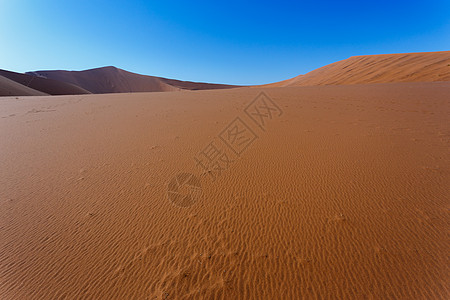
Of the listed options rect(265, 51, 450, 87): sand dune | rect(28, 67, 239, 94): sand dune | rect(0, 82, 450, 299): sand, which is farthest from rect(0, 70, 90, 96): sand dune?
rect(265, 51, 450, 87): sand dune

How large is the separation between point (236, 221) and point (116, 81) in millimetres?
75198

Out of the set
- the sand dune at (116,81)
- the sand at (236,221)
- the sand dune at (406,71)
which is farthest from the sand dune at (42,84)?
the sand dune at (406,71)

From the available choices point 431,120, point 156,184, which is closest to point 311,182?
point 156,184

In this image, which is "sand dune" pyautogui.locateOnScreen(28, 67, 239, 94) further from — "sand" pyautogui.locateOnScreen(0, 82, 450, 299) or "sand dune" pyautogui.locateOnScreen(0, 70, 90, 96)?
"sand" pyautogui.locateOnScreen(0, 82, 450, 299)

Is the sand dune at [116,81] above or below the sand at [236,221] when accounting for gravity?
above

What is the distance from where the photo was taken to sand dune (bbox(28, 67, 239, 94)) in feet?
187

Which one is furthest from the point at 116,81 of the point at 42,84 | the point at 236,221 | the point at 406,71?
the point at 236,221

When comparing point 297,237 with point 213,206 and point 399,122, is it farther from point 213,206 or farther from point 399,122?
point 399,122

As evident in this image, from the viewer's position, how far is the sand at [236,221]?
190 cm

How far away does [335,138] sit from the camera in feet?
17.3

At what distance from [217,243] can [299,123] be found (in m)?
5.83

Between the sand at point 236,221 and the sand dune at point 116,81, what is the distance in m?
64.4

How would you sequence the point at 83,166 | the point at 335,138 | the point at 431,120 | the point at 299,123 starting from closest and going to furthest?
the point at 83,166, the point at 335,138, the point at 431,120, the point at 299,123

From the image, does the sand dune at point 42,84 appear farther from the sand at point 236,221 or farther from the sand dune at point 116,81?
the sand at point 236,221
